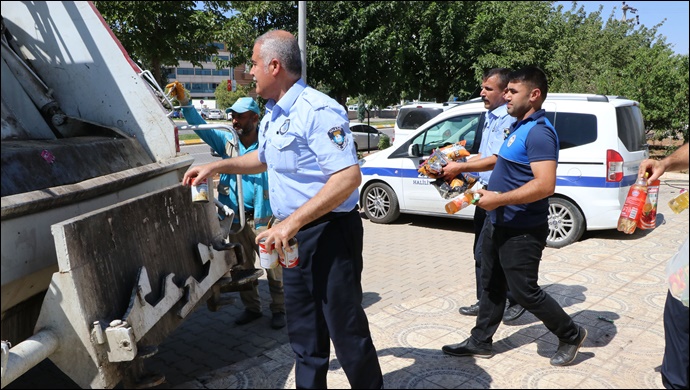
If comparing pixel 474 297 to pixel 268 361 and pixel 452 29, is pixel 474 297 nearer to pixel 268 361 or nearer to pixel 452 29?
pixel 268 361

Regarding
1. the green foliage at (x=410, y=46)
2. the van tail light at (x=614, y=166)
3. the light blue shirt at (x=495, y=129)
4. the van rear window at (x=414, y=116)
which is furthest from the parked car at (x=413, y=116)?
the light blue shirt at (x=495, y=129)

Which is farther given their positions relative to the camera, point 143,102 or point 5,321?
point 143,102

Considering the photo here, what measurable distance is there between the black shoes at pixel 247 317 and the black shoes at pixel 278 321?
0.22 m

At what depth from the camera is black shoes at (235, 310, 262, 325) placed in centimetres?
467

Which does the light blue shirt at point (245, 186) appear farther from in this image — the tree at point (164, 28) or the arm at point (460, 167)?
the tree at point (164, 28)

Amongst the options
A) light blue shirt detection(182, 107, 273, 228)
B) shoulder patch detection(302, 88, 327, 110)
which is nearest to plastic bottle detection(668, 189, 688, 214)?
shoulder patch detection(302, 88, 327, 110)

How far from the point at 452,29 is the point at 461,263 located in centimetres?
1279

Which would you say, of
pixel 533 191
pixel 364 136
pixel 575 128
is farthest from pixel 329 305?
pixel 364 136

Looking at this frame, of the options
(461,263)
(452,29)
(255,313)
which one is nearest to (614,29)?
(452,29)

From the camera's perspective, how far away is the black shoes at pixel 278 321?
453 centimetres

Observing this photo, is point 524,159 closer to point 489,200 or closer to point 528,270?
point 489,200

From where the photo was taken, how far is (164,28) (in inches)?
419

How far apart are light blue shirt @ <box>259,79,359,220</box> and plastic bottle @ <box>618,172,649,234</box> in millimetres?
1497

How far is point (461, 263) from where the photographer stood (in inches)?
253
